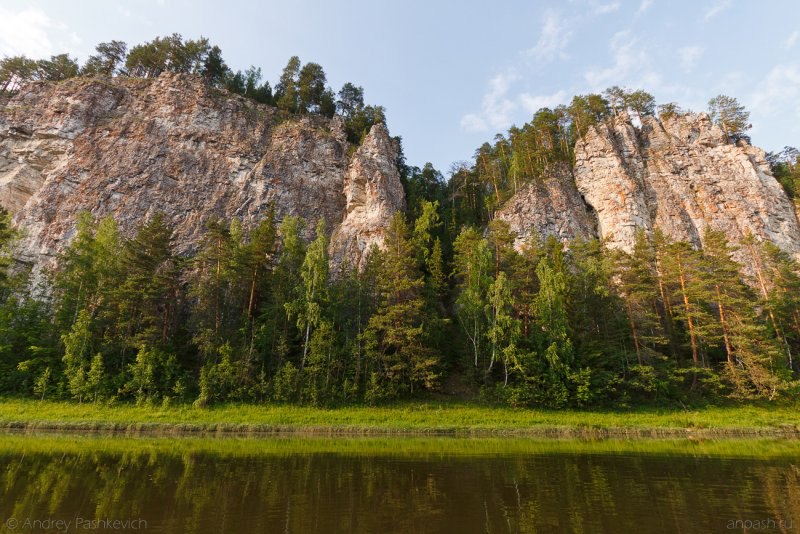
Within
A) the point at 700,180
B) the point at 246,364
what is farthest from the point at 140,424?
the point at 700,180

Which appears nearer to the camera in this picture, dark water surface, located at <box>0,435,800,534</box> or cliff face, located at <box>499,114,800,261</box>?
dark water surface, located at <box>0,435,800,534</box>

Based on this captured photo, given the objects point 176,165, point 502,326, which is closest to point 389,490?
point 502,326

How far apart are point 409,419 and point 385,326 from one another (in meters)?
8.09

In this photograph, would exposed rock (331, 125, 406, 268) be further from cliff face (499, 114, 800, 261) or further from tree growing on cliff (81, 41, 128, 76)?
tree growing on cliff (81, 41, 128, 76)

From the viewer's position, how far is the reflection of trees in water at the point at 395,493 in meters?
8.16

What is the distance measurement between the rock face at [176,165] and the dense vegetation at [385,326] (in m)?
8.70

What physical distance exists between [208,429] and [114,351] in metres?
13.5

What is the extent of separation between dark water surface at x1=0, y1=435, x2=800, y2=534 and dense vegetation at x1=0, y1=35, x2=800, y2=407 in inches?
509

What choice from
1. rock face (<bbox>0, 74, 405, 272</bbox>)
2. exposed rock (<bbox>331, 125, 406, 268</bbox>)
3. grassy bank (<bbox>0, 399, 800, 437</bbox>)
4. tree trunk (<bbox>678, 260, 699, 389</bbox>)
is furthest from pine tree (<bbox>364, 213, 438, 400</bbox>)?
tree trunk (<bbox>678, 260, 699, 389</bbox>)

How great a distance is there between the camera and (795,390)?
32.1 metres

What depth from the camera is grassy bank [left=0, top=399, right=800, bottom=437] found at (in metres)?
25.8

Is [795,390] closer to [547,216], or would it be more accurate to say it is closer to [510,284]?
[510,284]

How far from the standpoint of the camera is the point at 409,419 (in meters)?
28.5

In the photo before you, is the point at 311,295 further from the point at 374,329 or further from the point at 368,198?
the point at 368,198
